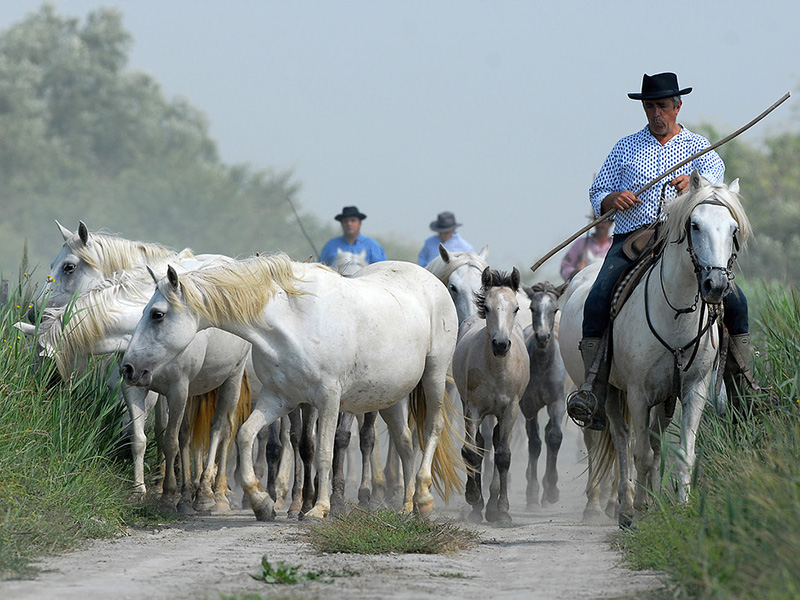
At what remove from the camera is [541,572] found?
6305 mm

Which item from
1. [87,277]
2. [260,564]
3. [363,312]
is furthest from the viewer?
[87,277]

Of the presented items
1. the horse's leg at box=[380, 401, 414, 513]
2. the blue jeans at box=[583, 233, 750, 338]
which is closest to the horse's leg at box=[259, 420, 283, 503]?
the horse's leg at box=[380, 401, 414, 513]

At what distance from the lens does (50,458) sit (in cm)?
777

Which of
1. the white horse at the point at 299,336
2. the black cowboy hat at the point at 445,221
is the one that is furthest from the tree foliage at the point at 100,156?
the white horse at the point at 299,336

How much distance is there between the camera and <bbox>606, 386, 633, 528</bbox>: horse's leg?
27.2 ft

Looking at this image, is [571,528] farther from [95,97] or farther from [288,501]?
[95,97]

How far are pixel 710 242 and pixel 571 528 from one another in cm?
327

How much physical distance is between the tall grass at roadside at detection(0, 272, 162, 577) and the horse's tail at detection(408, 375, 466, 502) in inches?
102

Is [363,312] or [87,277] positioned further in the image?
[87,277]

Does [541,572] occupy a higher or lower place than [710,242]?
lower

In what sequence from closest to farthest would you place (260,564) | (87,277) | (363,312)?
1. (260,564)
2. (363,312)
3. (87,277)

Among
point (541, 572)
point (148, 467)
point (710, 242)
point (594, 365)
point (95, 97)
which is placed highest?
point (95, 97)

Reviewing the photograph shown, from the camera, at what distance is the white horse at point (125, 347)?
30.0 ft

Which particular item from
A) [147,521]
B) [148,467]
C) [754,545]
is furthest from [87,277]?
[754,545]
